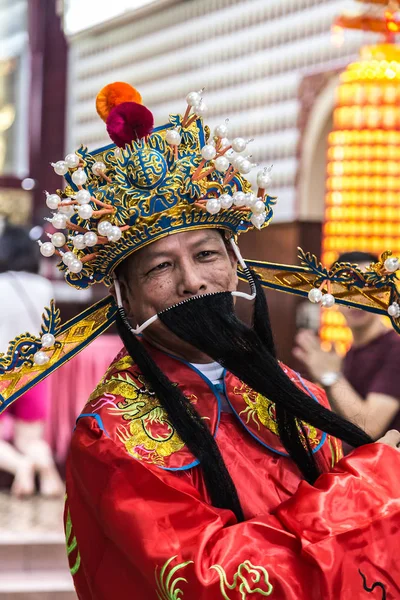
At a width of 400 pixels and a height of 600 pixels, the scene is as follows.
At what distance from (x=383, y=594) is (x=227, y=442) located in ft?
1.32

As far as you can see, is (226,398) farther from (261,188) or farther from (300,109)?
(300,109)

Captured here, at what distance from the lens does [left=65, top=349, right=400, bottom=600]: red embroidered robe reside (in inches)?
58.9

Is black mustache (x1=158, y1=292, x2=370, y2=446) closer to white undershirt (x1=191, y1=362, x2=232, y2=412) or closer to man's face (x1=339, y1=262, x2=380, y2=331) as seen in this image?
white undershirt (x1=191, y1=362, x2=232, y2=412)

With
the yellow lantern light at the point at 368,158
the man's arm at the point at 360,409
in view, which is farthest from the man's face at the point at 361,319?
the yellow lantern light at the point at 368,158

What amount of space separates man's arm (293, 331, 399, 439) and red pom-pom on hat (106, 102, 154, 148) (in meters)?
0.72

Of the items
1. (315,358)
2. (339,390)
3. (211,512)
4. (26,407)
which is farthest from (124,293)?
(26,407)

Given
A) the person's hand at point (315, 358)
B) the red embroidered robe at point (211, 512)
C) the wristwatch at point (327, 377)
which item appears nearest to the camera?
the red embroidered robe at point (211, 512)

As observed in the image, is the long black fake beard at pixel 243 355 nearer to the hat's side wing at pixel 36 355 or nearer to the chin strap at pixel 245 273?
the chin strap at pixel 245 273

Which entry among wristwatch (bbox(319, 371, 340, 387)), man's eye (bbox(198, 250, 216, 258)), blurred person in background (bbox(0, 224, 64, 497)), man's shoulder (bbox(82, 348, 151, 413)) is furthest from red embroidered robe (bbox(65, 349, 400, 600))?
blurred person in background (bbox(0, 224, 64, 497))

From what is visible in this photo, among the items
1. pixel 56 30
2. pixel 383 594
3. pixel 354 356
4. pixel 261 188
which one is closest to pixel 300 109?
pixel 56 30

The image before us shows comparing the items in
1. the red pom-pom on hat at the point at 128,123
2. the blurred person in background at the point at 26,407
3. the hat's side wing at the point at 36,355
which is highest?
the red pom-pom on hat at the point at 128,123

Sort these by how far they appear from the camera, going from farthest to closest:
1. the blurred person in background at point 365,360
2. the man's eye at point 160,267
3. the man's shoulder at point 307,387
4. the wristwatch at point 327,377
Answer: the blurred person in background at point 365,360, the wristwatch at point 327,377, the man's shoulder at point 307,387, the man's eye at point 160,267

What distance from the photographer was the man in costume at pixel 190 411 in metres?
1.52

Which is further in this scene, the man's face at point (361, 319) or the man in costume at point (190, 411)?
the man's face at point (361, 319)
